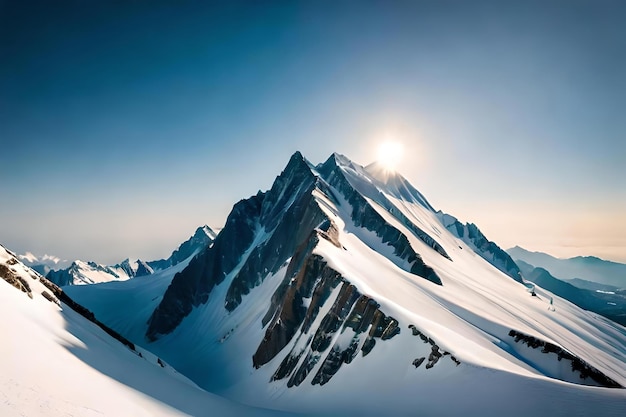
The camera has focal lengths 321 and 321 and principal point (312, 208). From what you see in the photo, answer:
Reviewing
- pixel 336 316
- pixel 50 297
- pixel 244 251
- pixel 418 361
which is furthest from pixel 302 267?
pixel 244 251

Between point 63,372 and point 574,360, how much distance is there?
63562 millimetres

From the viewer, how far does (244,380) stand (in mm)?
69250

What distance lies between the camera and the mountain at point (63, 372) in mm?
18047

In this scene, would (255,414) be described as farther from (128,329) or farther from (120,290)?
(120,290)

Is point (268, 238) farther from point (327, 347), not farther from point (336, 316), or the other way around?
point (327, 347)

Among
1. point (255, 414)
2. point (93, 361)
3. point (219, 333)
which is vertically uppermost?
point (93, 361)

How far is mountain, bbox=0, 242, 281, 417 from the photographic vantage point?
18.0 metres

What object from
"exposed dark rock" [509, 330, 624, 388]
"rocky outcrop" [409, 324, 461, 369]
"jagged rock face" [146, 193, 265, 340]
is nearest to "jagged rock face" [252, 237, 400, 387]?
"rocky outcrop" [409, 324, 461, 369]

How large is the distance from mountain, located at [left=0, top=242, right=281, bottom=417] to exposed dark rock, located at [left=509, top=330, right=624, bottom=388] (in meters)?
43.4

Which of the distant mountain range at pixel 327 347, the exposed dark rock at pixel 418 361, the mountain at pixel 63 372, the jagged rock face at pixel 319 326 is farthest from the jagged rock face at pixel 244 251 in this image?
the exposed dark rock at pixel 418 361

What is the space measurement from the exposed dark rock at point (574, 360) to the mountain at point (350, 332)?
0.81 feet

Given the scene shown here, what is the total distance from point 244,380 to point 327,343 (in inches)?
1201

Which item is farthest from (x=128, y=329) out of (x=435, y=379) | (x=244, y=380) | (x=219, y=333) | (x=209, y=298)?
(x=435, y=379)

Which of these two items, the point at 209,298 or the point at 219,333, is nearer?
the point at 219,333
